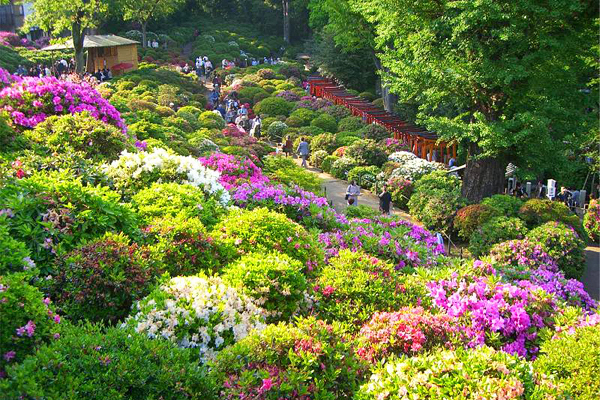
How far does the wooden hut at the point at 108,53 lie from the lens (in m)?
34.6

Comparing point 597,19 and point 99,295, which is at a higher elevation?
point 597,19

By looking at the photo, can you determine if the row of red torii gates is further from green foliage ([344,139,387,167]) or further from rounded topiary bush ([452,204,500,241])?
rounded topiary bush ([452,204,500,241])

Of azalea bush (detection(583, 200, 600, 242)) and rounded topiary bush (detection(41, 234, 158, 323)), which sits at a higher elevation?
rounded topiary bush (detection(41, 234, 158, 323))

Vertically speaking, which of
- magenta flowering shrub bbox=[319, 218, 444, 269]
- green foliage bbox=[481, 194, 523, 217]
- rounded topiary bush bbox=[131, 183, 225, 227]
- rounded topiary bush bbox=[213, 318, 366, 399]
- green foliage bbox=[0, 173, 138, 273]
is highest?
green foliage bbox=[0, 173, 138, 273]

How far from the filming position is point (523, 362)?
15.8 feet

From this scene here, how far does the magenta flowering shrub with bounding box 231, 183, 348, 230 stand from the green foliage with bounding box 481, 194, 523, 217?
701cm

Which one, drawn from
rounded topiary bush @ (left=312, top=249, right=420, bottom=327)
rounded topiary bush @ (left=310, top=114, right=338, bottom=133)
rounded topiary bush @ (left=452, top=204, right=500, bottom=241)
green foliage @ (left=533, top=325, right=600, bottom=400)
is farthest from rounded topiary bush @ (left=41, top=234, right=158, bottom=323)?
rounded topiary bush @ (left=310, top=114, right=338, bottom=133)

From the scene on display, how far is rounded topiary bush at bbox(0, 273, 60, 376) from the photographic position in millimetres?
4641

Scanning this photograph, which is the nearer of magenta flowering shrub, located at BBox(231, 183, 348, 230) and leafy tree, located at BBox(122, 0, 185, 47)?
magenta flowering shrub, located at BBox(231, 183, 348, 230)

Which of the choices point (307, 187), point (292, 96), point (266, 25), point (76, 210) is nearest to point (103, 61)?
point (292, 96)

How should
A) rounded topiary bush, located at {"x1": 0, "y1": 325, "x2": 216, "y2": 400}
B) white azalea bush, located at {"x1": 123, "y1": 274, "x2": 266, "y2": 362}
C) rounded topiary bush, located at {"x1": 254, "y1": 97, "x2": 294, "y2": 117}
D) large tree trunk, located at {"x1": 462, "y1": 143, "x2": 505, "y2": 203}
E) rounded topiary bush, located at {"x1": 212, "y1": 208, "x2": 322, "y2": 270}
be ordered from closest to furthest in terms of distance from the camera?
rounded topiary bush, located at {"x1": 0, "y1": 325, "x2": 216, "y2": 400}
white azalea bush, located at {"x1": 123, "y1": 274, "x2": 266, "y2": 362}
rounded topiary bush, located at {"x1": 212, "y1": 208, "x2": 322, "y2": 270}
large tree trunk, located at {"x1": 462, "y1": 143, "x2": 505, "y2": 203}
rounded topiary bush, located at {"x1": 254, "y1": 97, "x2": 294, "y2": 117}

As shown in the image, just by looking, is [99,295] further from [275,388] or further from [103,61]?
[103,61]

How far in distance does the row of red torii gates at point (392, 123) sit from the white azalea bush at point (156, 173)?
12453 mm

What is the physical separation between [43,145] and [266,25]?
54.0m
